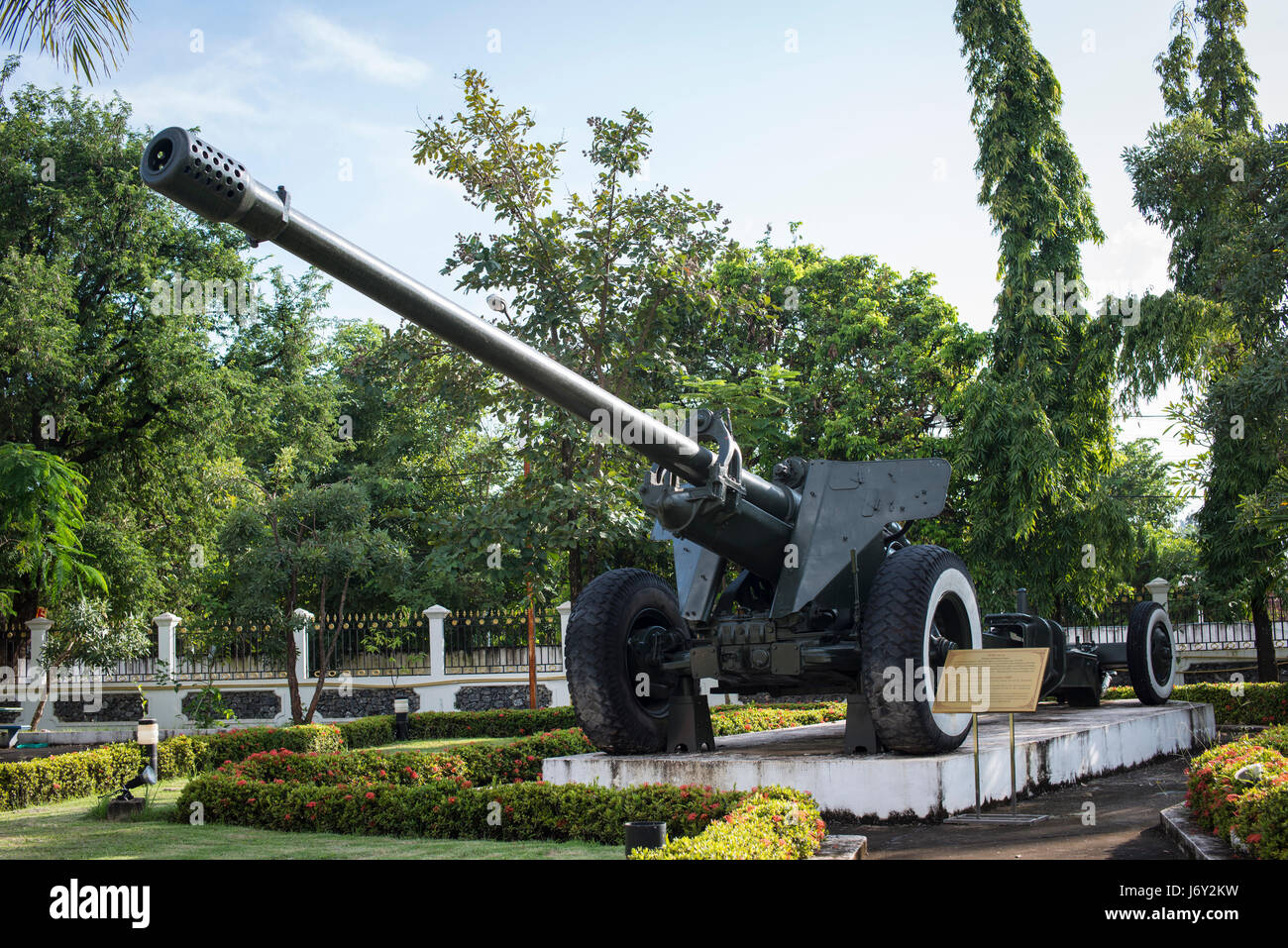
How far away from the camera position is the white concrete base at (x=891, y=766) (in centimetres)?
706

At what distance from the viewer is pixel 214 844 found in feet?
24.6

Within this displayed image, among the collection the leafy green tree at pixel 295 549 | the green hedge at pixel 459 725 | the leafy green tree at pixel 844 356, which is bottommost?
the green hedge at pixel 459 725

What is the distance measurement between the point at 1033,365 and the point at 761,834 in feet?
51.3

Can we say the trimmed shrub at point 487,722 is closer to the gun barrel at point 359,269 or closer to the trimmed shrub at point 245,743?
the trimmed shrub at point 245,743

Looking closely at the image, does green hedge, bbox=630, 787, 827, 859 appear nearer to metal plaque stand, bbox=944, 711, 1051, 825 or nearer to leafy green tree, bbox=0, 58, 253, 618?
metal plaque stand, bbox=944, 711, 1051, 825

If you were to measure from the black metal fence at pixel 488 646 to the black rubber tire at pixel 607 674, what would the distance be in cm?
1248

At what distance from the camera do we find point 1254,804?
17.5ft

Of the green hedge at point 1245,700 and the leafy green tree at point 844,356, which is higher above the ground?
the leafy green tree at point 844,356

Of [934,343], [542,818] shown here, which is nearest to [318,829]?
[542,818]

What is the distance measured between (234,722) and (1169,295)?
17436mm

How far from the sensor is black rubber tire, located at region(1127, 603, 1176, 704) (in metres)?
11.6

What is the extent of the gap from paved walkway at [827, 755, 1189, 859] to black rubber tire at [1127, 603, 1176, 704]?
3.48 m
